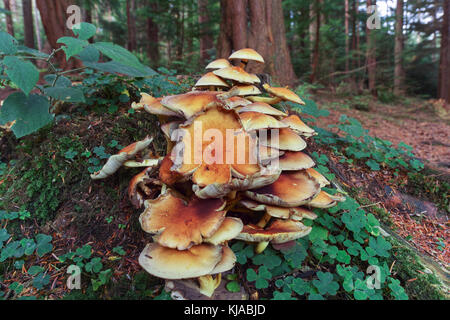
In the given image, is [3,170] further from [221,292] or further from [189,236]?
[221,292]

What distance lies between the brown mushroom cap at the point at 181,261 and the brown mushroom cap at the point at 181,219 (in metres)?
0.08

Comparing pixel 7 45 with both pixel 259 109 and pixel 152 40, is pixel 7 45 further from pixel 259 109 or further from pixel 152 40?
pixel 152 40

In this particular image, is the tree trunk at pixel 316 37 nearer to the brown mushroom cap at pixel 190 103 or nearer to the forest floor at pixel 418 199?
the forest floor at pixel 418 199

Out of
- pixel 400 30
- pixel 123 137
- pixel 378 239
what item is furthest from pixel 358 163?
pixel 400 30

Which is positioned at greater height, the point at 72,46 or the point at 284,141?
the point at 72,46

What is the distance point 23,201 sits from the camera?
253 cm

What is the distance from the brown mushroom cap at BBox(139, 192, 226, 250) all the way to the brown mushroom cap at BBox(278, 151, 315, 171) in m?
0.69

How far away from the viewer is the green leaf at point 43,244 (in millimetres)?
2111

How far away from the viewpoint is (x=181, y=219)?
1801 mm

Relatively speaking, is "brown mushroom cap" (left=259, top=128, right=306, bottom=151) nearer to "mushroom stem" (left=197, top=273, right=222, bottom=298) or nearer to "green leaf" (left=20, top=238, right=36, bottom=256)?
"mushroom stem" (left=197, top=273, right=222, bottom=298)

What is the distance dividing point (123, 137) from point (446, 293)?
327 centimetres

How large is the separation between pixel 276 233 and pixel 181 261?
66 cm

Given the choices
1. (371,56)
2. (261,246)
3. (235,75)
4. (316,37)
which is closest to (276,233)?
(261,246)

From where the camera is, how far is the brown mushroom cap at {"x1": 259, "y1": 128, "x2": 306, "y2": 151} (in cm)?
221
